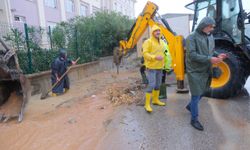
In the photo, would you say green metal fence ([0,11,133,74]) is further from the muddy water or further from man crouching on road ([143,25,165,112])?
man crouching on road ([143,25,165,112])

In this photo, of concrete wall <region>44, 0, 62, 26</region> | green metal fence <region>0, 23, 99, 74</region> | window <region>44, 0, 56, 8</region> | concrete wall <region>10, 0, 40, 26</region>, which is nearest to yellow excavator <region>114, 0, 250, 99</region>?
green metal fence <region>0, 23, 99, 74</region>

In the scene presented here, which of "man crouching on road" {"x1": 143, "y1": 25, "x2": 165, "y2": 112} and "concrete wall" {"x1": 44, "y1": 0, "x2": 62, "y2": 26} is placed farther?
"concrete wall" {"x1": 44, "y1": 0, "x2": 62, "y2": 26}

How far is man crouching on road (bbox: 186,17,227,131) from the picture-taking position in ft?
12.3

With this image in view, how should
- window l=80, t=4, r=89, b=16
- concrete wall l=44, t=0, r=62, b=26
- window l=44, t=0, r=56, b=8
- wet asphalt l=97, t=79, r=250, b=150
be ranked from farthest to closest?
window l=80, t=4, r=89, b=16
window l=44, t=0, r=56, b=8
concrete wall l=44, t=0, r=62, b=26
wet asphalt l=97, t=79, r=250, b=150

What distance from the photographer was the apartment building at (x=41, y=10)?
12.4 m

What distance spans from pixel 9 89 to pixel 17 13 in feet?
31.1

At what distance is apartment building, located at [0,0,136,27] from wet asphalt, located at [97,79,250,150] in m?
5.33

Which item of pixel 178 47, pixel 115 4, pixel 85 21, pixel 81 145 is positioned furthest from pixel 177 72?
pixel 115 4

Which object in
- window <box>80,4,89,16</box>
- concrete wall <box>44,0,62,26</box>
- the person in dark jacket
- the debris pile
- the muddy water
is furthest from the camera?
window <box>80,4,89,16</box>

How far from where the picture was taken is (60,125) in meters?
4.40

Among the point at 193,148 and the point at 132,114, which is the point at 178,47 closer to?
the point at 132,114

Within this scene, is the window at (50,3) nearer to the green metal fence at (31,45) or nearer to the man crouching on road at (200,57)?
the green metal fence at (31,45)

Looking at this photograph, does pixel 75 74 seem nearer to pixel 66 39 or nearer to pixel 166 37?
pixel 66 39

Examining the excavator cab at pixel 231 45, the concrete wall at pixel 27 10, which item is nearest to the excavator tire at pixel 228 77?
the excavator cab at pixel 231 45
